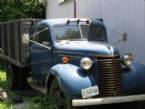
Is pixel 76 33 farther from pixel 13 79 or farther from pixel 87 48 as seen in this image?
pixel 13 79

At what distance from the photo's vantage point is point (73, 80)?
7.94 m

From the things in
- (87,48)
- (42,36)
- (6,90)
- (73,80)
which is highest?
(42,36)

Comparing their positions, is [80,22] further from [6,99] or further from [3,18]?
[3,18]

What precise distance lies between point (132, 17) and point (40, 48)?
108 inches

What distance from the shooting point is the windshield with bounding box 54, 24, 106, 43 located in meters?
9.85

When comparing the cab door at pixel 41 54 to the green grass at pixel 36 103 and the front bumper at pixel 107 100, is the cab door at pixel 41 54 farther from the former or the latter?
the front bumper at pixel 107 100

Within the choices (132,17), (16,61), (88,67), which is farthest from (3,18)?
(88,67)

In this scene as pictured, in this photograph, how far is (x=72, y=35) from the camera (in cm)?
991

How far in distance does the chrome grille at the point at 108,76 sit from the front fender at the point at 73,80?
7.4 inches

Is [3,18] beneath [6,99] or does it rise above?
above

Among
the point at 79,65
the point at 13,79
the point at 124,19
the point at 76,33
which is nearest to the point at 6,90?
the point at 13,79

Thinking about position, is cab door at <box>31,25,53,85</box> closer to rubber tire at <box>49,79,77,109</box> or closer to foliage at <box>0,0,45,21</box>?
rubber tire at <box>49,79,77,109</box>

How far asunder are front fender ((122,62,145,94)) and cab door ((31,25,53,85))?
198 centimetres

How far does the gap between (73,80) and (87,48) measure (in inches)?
40.3
